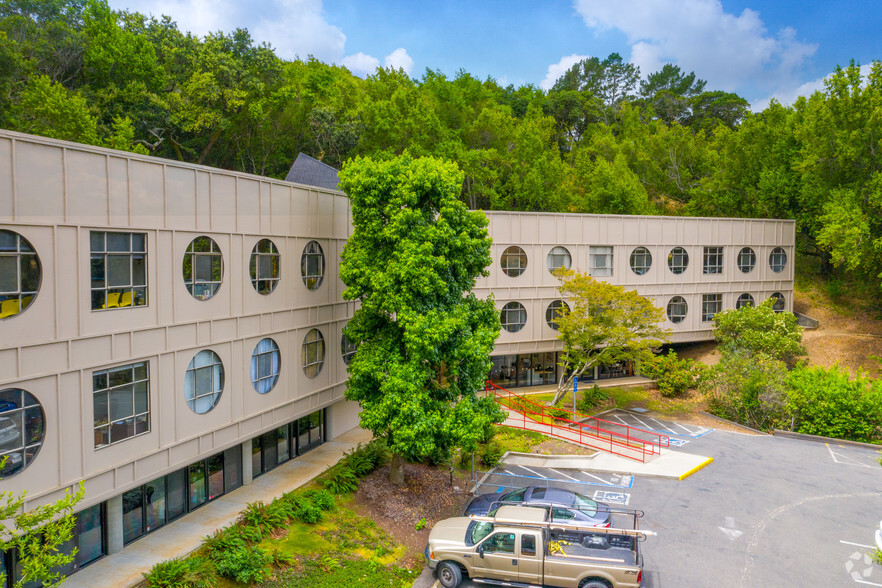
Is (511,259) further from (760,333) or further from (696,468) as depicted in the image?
(760,333)

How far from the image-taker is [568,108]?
72.7 m

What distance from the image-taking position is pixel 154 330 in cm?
1531

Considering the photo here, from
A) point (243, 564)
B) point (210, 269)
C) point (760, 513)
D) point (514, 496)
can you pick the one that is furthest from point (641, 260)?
point (243, 564)

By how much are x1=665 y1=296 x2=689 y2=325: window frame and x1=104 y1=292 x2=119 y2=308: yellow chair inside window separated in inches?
1163

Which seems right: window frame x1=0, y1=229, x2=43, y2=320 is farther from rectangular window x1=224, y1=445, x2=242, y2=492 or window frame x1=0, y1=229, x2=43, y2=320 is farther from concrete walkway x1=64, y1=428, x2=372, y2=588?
→ rectangular window x1=224, y1=445, x2=242, y2=492

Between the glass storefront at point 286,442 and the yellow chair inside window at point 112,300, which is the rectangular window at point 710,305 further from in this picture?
the yellow chair inside window at point 112,300

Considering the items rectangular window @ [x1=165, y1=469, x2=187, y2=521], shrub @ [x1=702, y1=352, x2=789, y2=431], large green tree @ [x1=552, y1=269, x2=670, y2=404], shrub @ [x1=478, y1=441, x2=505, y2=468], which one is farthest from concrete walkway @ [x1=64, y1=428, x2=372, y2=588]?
shrub @ [x1=702, y1=352, x2=789, y2=431]

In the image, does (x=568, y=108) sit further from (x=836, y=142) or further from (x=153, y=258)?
(x=153, y=258)

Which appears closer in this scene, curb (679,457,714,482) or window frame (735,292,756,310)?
curb (679,457,714,482)

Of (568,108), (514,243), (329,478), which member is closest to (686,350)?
(514,243)

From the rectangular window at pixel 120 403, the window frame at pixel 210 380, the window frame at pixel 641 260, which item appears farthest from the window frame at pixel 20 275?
the window frame at pixel 641 260

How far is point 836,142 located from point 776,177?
529cm

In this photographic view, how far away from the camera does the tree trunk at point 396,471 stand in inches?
777

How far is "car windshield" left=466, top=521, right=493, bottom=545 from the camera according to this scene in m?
14.4
